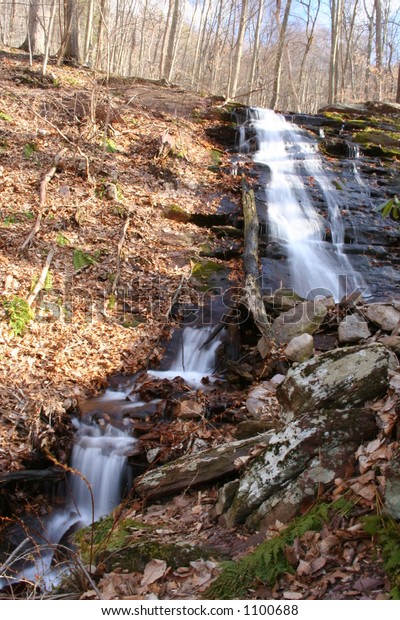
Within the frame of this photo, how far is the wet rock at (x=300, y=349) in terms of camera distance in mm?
6355

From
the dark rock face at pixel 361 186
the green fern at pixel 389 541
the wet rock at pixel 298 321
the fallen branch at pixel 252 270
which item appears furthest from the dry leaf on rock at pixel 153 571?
the dark rock face at pixel 361 186

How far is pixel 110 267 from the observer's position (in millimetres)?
8469

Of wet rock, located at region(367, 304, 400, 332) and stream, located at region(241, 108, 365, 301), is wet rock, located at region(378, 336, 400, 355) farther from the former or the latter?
stream, located at region(241, 108, 365, 301)

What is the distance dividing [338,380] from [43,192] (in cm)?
745

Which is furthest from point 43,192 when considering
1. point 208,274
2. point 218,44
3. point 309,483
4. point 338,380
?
point 218,44

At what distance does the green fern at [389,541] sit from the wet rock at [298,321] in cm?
432

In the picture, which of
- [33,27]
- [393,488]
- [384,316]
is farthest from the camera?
[33,27]

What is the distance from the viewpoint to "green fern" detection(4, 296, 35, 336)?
6.52m

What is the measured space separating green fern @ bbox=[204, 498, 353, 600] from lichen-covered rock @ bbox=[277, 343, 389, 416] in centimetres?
86

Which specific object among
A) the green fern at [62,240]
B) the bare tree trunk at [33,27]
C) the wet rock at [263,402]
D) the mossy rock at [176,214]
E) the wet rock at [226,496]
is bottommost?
the wet rock at [226,496]

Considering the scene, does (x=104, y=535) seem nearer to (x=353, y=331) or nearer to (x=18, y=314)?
(x=18, y=314)

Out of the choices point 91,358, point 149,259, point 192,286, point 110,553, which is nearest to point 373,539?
point 110,553

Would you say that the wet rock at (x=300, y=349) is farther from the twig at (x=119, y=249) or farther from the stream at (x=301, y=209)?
the twig at (x=119, y=249)
